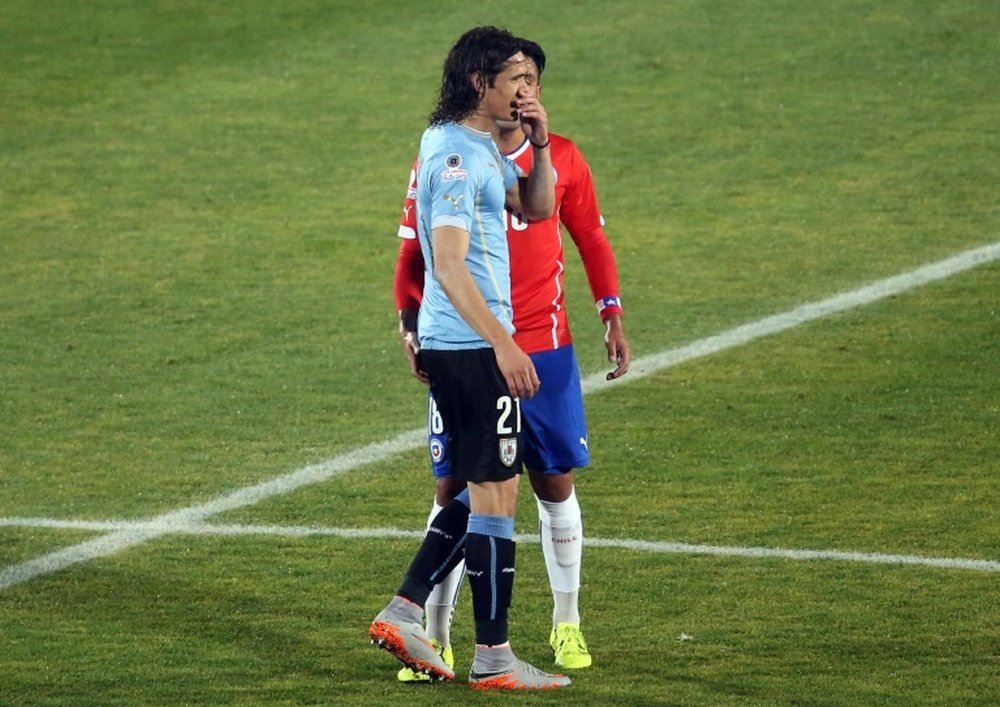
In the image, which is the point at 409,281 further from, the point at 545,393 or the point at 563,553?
the point at 563,553

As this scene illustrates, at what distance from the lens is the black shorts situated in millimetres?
5715

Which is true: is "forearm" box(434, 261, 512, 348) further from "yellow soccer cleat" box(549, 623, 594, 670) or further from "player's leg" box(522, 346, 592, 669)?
"yellow soccer cleat" box(549, 623, 594, 670)

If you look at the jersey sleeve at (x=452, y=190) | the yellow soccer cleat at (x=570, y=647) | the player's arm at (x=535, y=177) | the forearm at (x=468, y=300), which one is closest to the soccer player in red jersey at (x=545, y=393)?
the yellow soccer cleat at (x=570, y=647)

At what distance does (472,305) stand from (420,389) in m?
4.09

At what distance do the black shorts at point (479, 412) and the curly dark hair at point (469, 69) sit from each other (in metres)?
0.66

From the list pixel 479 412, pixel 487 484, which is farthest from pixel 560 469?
pixel 479 412

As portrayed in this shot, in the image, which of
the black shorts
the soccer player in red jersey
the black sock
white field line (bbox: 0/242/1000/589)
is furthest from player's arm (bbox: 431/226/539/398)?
white field line (bbox: 0/242/1000/589)

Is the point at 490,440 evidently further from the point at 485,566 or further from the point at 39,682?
the point at 39,682

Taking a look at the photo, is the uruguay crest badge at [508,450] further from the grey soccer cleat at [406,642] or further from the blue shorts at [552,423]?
the grey soccer cleat at [406,642]

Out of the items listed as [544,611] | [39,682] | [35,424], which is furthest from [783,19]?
[39,682]

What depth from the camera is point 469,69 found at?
5719mm

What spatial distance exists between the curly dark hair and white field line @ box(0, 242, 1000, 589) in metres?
2.33

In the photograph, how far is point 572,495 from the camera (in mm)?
6254

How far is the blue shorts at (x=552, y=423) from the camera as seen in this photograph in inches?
240
